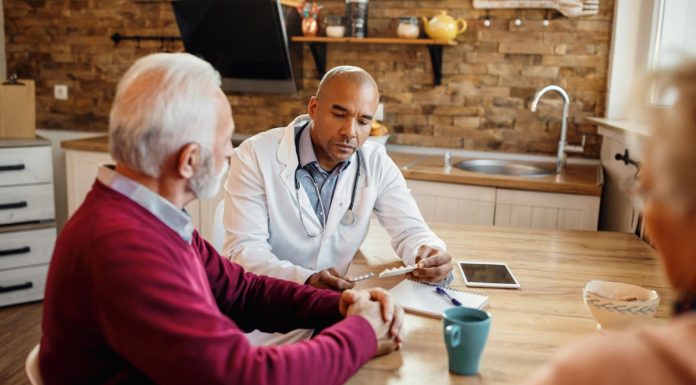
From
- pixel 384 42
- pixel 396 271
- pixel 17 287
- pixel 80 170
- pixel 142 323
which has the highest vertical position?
pixel 384 42

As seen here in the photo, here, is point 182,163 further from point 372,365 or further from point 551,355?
point 551,355

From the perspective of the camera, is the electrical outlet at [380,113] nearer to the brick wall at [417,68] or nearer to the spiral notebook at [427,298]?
the brick wall at [417,68]

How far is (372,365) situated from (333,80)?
106 centimetres

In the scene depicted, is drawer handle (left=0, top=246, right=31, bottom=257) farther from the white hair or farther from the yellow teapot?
the white hair

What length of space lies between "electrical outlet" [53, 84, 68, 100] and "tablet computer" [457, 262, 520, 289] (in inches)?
138

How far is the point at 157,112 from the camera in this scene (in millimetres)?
1000

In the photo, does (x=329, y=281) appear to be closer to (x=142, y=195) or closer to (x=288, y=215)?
(x=288, y=215)

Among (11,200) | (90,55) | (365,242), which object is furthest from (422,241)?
(90,55)

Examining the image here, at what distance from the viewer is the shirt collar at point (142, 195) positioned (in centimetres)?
102

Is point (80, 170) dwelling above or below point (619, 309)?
below

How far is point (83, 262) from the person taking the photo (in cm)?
95

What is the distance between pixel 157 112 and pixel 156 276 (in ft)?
0.86

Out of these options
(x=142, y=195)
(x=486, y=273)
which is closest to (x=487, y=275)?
(x=486, y=273)

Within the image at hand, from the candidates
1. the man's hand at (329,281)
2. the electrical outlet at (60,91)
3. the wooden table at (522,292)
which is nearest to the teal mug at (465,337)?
the wooden table at (522,292)
